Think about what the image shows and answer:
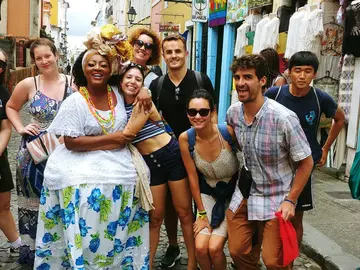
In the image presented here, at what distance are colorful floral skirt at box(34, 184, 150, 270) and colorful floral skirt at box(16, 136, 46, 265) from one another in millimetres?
595

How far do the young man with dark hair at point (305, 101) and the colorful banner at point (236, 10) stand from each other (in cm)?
795

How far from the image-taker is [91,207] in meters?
3.07

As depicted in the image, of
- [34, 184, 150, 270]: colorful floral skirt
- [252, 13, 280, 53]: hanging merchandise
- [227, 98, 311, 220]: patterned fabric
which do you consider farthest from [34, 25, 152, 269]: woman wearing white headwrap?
[252, 13, 280, 53]: hanging merchandise

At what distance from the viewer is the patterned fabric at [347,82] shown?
723cm

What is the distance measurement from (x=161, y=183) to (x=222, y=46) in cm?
1117

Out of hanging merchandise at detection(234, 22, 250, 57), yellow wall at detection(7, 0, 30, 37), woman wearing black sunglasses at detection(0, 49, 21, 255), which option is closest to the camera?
woman wearing black sunglasses at detection(0, 49, 21, 255)

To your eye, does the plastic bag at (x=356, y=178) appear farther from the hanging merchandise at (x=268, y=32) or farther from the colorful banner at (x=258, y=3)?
the colorful banner at (x=258, y=3)

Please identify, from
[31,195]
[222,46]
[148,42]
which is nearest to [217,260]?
[31,195]

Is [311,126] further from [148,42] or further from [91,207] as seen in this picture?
[91,207]

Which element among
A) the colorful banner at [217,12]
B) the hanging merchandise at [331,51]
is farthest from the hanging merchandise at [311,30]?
the colorful banner at [217,12]

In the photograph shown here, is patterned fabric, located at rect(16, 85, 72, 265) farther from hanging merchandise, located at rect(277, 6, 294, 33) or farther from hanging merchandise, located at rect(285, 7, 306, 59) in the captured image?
hanging merchandise, located at rect(277, 6, 294, 33)

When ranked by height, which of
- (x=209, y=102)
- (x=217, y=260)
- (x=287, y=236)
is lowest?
(x=217, y=260)

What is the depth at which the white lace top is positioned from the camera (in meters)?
3.11

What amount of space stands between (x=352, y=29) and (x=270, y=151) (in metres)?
4.38
